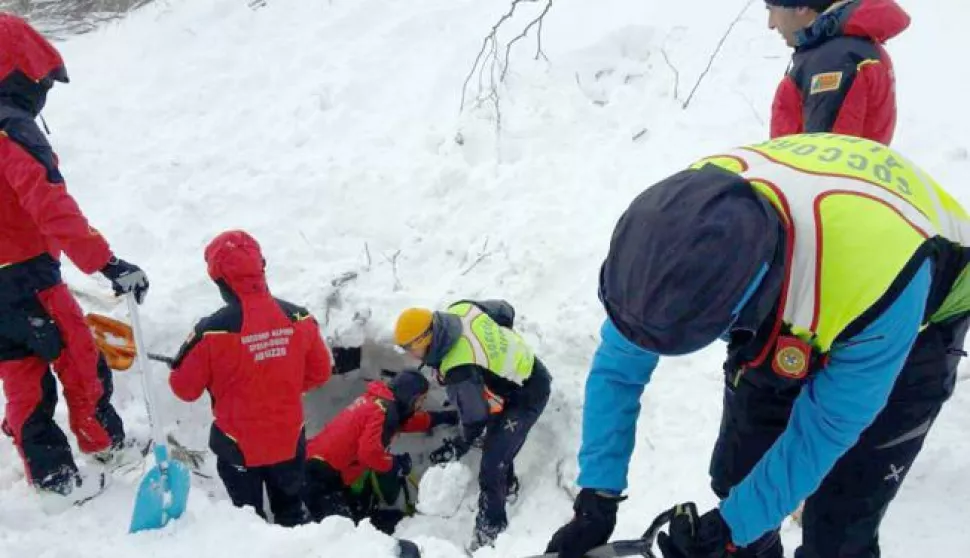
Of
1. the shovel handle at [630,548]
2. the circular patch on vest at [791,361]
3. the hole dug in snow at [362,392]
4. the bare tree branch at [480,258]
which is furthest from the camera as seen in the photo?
the hole dug in snow at [362,392]

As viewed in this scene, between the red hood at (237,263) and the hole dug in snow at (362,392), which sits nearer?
the red hood at (237,263)

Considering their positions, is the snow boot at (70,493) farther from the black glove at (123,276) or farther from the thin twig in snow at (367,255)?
the thin twig in snow at (367,255)

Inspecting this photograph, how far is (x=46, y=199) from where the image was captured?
3555mm

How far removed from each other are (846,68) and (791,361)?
5.96 ft

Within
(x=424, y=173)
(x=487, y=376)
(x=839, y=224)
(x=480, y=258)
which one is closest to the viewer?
(x=839, y=224)

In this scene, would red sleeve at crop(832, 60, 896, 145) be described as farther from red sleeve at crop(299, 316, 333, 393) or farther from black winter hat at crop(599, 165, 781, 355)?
red sleeve at crop(299, 316, 333, 393)

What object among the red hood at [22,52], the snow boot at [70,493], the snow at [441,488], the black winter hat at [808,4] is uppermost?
the black winter hat at [808,4]

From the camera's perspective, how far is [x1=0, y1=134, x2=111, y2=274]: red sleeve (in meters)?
3.54

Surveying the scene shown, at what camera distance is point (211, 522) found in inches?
139

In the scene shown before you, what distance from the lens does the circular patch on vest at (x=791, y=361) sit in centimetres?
191

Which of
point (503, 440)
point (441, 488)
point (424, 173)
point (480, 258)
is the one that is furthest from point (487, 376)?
point (424, 173)

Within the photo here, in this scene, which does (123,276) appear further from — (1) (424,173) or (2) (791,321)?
(2) (791,321)

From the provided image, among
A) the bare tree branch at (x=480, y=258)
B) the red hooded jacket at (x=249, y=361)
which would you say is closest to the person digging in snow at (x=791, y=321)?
the red hooded jacket at (x=249, y=361)

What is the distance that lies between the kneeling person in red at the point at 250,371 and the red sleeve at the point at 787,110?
246cm
